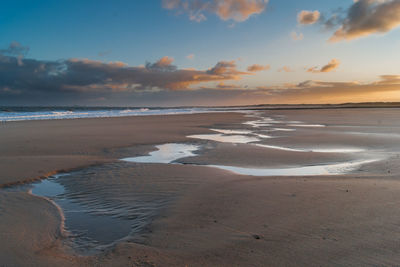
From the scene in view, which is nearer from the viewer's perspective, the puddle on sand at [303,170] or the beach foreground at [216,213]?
the beach foreground at [216,213]

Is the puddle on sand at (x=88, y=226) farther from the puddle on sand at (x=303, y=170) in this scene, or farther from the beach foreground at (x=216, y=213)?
the puddle on sand at (x=303, y=170)

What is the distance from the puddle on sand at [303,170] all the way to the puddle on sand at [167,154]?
2.31 m

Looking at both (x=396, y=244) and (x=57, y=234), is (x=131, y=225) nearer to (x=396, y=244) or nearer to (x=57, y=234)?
(x=57, y=234)

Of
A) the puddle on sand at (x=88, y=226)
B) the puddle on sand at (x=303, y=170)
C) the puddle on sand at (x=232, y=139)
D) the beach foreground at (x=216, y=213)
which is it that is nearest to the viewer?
the beach foreground at (x=216, y=213)

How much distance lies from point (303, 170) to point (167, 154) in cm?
565

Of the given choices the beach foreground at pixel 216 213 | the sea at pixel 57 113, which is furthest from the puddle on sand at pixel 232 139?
the sea at pixel 57 113

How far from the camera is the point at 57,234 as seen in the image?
459 centimetres

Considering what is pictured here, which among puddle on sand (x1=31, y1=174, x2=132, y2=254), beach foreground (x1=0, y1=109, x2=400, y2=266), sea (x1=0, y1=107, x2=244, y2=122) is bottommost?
puddle on sand (x1=31, y1=174, x2=132, y2=254)

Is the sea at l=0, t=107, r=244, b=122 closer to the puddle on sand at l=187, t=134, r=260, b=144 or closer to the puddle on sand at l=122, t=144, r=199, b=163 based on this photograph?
the puddle on sand at l=187, t=134, r=260, b=144

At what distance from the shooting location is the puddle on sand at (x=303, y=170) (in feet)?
27.9

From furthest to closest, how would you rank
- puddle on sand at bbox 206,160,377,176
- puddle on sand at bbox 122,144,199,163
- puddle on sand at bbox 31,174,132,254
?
1. puddle on sand at bbox 122,144,199,163
2. puddle on sand at bbox 206,160,377,176
3. puddle on sand at bbox 31,174,132,254

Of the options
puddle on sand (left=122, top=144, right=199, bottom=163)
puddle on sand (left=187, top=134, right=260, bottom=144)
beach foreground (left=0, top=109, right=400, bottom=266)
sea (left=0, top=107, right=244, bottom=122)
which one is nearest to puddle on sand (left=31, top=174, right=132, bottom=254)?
beach foreground (left=0, top=109, right=400, bottom=266)

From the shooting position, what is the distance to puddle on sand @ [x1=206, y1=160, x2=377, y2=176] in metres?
8.50

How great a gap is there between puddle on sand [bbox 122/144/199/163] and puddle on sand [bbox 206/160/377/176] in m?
2.31
